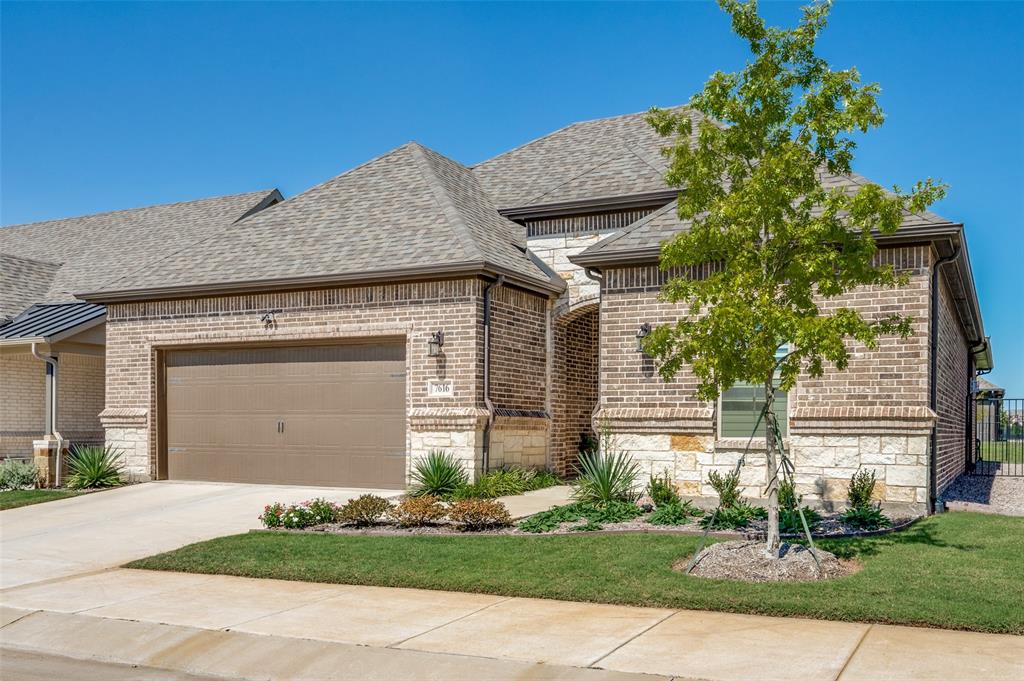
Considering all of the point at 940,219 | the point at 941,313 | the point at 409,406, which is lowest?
the point at 409,406

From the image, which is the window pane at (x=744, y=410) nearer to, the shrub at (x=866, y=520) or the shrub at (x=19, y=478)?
the shrub at (x=866, y=520)

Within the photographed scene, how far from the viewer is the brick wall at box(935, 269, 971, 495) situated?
1553 centimetres

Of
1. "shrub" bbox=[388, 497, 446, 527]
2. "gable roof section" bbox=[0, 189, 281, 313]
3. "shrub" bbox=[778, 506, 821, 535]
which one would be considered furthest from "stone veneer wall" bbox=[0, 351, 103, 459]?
"shrub" bbox=[778, 506, 821, 535]

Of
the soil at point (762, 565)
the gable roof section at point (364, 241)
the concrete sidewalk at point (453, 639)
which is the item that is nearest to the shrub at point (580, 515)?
the soil at point (762, 565)

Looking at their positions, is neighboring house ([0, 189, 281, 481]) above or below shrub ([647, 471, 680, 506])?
above

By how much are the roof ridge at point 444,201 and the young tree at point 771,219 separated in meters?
6.51

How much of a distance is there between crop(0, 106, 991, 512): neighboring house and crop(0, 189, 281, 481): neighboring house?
135 cm

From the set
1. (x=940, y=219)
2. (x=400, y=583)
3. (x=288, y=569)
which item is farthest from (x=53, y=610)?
(x=940, y=219)

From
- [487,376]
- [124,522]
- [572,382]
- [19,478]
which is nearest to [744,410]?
[487,376]

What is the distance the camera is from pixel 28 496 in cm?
1733

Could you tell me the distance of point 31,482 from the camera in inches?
747

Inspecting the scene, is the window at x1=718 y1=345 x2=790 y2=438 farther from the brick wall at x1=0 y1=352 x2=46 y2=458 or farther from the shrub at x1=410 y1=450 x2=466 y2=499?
the brick wall at x1=0 y1=352 x2=46 y2=458

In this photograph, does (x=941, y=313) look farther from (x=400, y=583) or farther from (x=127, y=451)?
(x=127, y=451)

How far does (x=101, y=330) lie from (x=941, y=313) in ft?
54.9
